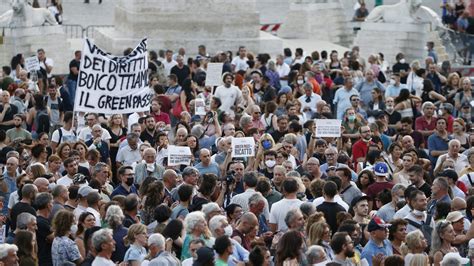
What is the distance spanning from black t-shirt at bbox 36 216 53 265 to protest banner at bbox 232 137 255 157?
488 cm

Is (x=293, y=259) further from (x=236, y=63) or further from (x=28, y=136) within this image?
(x=236, y=63)

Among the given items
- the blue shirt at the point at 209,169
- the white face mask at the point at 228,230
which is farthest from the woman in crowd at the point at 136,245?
the blue shirt at the point at 209,169

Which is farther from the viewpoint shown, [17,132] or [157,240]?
[17,132]

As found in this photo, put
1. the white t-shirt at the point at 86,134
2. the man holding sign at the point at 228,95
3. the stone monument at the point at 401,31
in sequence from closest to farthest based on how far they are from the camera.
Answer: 1. the white t-shirt at the point at 86,134
2. the man holding sign at the point at 228,95
3. the stone monument at the point at 401,31

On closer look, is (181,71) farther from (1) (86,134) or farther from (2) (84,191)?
(2) (84,191)

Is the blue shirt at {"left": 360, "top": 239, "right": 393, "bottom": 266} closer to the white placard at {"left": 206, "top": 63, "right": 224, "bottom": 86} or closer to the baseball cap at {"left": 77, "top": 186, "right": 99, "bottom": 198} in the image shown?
the baseball cap at {"left": 77, "top": 186, "right": 99, "bottom": 198}

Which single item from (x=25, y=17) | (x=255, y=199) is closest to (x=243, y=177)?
(x=255, y=199)

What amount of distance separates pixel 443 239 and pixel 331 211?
5.40 ft

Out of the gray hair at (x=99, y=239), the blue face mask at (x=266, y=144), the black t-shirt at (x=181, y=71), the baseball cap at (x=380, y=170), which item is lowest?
the black t-shirt at (x=181, y=71)

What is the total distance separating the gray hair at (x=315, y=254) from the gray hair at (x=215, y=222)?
127 centimetres

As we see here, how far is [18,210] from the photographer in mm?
18641

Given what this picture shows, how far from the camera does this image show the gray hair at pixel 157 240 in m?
16.5

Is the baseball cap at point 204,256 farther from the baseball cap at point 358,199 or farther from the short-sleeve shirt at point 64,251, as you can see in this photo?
the baseball cap at point 358,199

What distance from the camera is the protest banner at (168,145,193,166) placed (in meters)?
22.2
